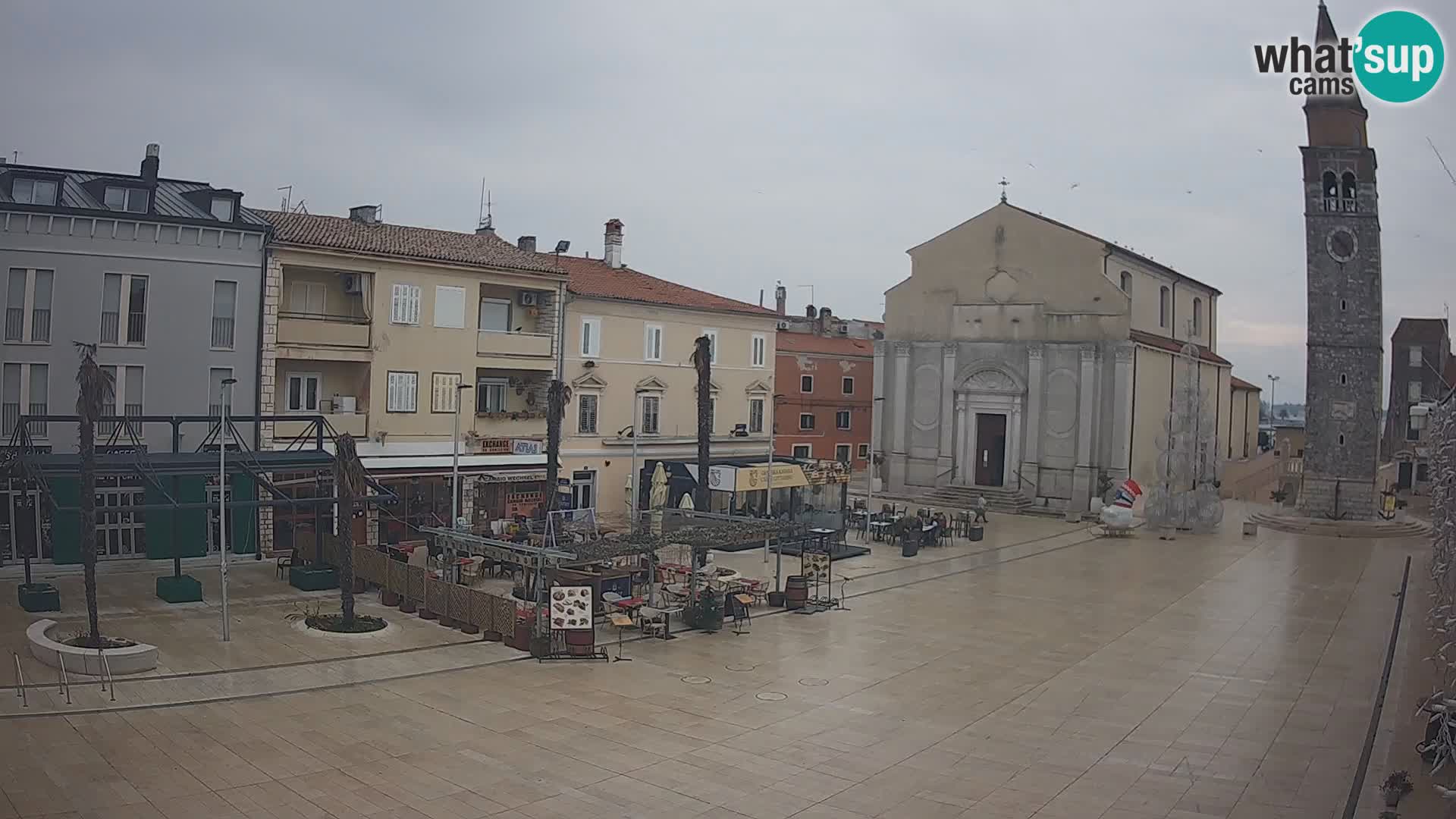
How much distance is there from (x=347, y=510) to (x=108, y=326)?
10.7 metres

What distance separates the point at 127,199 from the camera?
2848cm

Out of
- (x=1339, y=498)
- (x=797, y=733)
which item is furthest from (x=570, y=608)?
(x=1339, y=498)

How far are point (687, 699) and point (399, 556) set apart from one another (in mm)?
11462

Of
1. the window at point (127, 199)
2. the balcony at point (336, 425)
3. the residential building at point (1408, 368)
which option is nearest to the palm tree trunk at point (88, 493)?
the balcony at point (336, 425)

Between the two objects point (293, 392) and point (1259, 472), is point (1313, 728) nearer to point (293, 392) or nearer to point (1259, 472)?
point (293, 392)

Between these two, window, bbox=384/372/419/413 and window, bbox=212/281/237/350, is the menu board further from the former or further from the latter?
window, bbox=212/281/237/350

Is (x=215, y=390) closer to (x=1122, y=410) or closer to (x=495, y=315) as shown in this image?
(x=495, y=315)

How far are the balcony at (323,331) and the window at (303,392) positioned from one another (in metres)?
1.29

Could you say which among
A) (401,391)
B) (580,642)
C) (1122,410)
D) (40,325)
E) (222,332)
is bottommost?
(580,642)

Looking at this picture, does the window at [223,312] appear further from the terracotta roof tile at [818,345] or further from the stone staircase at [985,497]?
the stone staircase at [985,497]

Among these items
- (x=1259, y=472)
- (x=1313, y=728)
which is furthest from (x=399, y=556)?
(x=1259, y=472)

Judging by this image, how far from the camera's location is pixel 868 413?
62.4 metres

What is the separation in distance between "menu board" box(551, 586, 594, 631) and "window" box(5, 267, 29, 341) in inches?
644

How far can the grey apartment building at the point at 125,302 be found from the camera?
26525 mm
